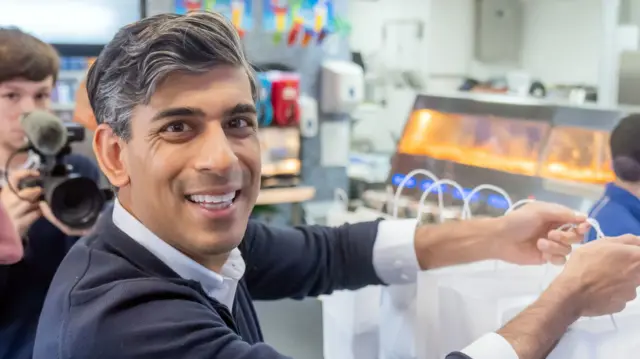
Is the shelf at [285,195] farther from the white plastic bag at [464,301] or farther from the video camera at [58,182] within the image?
the white plastic bag at [464,301]

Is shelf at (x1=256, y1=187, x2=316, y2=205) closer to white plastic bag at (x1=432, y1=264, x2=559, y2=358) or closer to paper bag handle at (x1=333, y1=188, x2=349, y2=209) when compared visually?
paper bag handle at (x1=333, y1=188, x2=349, y2=209)

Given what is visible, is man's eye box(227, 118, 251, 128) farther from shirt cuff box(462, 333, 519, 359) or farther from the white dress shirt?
shirt cuff box(462, 333, 519, 359)

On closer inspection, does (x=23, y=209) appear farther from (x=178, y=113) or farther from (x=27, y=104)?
(x=178, y=113)

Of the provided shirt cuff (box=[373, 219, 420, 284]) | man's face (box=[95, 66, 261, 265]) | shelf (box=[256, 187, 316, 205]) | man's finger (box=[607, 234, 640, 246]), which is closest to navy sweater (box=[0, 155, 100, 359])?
man's face (box=[95, 66, 261, 265])

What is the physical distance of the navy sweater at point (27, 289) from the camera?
153cm

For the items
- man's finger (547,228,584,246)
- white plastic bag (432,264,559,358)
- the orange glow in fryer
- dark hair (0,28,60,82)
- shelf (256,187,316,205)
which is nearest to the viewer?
white plastic bag (432,264,559,358)

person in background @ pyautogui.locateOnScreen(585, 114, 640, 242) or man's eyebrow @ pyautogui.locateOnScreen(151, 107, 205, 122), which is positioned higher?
man's eyebrow @ pyautogui.locateOnScreen(151, 107, 205, 122)

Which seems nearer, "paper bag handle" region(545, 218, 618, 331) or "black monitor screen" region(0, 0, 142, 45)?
"paper bag handle" region(545, 218, 618, 331)

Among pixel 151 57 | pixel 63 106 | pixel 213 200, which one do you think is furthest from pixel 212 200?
pixel 63 106

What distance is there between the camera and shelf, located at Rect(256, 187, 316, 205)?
4.04 meters

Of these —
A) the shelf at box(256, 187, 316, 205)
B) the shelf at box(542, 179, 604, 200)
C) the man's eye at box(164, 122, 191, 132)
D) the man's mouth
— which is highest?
the man's eye at box(164, 122, 191, 132)

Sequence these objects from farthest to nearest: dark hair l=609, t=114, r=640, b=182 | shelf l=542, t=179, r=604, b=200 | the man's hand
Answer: shelf l=542, t=179, r=604, b=200 < dark hair l=609, t=114, r=640, b=182 < the man's hand

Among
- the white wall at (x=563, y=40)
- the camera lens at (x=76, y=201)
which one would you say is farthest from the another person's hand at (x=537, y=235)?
the white wall at (x=563, y=40)

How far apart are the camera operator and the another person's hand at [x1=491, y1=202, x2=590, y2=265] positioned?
2.95 ft
